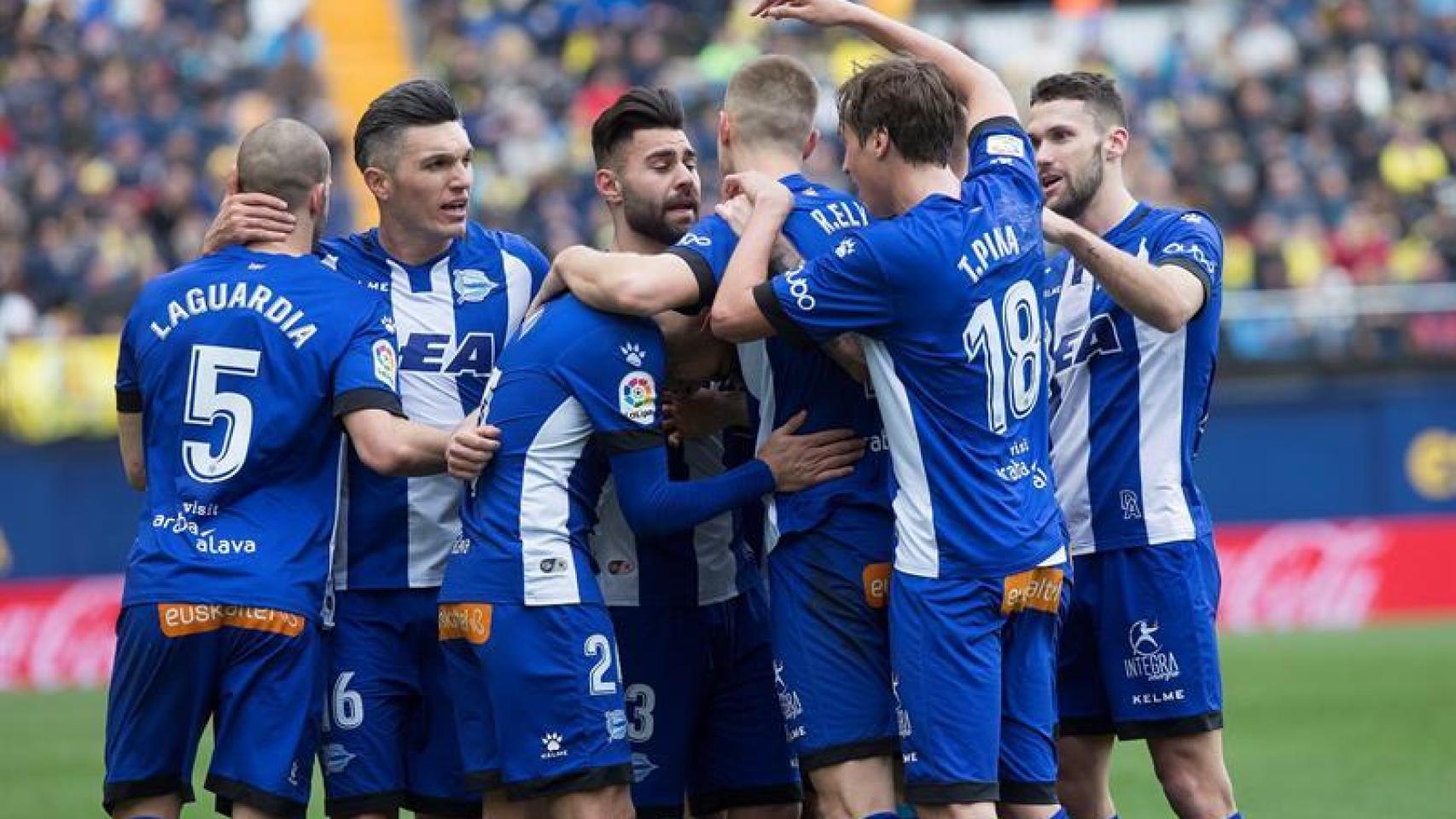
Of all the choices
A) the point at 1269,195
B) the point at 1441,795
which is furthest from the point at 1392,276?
the point at 1441,795

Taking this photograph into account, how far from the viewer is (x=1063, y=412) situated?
27.9 feet

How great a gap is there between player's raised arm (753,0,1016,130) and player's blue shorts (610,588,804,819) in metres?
2.04

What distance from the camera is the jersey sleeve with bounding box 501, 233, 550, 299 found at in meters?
8.60

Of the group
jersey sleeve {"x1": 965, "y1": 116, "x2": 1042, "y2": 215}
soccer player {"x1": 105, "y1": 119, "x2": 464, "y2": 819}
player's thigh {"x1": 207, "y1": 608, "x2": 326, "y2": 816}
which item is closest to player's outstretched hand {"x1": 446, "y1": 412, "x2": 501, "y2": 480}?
soccer player {"x1": 105, "y1": 119, "x2": 464, "y2": 819}

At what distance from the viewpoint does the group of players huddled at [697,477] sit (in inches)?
286

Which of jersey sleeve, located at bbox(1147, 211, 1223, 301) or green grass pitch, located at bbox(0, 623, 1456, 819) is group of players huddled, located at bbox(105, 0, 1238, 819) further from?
green grass pitch, located at bbox(0, 623, 1456, 819)

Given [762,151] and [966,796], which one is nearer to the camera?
[966,796]

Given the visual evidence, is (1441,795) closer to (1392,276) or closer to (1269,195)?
(1392,276)

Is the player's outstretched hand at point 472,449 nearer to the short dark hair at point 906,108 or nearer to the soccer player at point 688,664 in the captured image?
the soccer player at point 688,664

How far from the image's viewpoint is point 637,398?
7547 mm

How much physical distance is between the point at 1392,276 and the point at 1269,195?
1.95m

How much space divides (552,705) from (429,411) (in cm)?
139

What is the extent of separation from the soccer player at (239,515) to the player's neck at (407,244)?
0.57m

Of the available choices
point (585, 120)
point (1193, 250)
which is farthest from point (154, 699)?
point (585, 120)
